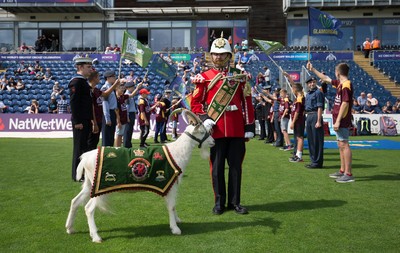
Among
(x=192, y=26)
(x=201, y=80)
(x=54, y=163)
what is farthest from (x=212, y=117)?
(x=192, y=26)

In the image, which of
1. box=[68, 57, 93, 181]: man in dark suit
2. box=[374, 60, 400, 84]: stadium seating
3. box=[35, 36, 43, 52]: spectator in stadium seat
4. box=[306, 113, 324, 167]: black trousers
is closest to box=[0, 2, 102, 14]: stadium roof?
box=[35, 36, 43, 52]: spectator in stadium seat

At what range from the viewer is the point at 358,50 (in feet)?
119

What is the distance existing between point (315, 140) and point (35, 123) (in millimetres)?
17143

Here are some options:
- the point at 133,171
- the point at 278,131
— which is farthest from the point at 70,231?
the point at 278,131

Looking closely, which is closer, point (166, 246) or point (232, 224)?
point (166, 246)

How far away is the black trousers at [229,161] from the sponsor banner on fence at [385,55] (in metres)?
30.3

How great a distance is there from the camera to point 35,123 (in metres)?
22.4

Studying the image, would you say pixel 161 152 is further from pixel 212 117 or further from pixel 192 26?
pixel 192 26

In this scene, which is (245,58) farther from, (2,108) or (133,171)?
(133,171)

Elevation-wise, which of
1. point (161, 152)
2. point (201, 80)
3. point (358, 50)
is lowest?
point (161, 152)

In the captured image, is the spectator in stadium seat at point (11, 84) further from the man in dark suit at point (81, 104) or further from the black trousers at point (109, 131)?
the man in dark suit at point (81, 104)

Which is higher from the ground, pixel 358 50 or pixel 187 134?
pixel 358 50

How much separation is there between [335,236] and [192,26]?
34812 millimetres

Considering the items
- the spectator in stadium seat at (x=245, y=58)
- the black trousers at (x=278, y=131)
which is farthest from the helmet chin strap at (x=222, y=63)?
the spectator in stadium seat at (x=245, y=58)
